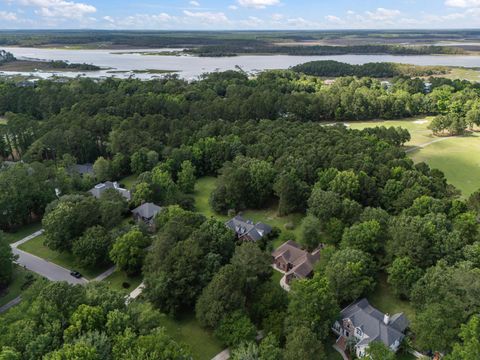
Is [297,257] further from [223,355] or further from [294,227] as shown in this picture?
[223,355]

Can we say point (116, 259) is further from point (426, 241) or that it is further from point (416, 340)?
point (426, 241)

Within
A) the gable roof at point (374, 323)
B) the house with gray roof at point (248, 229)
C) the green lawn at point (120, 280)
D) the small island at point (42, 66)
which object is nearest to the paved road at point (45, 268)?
the green lawn at point (120, 280)

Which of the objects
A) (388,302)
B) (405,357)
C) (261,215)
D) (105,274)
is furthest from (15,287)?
(388,302)

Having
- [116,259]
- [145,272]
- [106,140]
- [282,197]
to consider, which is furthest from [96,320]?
[106,140]

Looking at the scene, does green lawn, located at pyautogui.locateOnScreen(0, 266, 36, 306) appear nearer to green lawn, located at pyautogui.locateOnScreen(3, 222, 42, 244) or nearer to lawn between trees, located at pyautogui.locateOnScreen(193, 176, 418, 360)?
green lawn, located at pyautogui.locateOnScreen(3, 222, 42, 244)

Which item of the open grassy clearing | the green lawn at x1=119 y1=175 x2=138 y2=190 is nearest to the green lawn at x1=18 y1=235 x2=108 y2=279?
the green lawn at x1=119 y1=175 x2=138 y2=190

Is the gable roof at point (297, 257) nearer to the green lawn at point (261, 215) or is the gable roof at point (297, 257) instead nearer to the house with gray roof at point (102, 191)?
the green lawn at point (261, 215)
